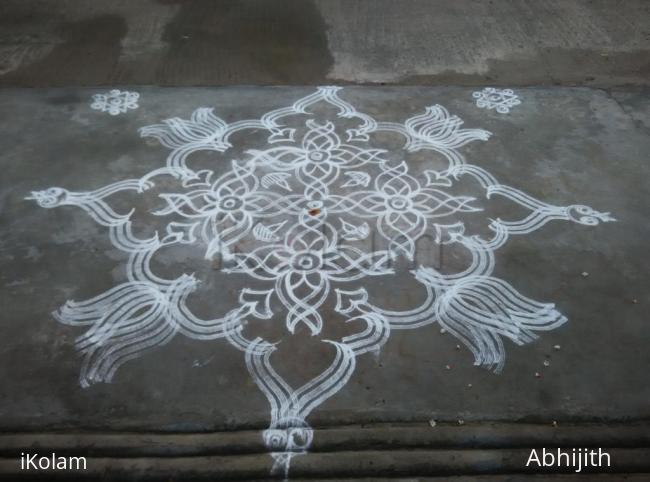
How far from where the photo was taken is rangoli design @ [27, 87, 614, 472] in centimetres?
203

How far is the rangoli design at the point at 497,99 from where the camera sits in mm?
3215

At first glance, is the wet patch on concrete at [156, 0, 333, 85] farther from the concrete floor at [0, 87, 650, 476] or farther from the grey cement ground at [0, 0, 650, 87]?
the concrete floor at [0, 87, 650, 476]

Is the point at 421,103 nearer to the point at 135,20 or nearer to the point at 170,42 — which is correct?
the point at 170,42

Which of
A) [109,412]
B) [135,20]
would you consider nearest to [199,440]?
[109,412]

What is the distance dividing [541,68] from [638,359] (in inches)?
90.5

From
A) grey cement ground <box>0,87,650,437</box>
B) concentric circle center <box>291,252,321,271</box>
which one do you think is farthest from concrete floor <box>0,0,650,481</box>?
concentric circle center <box>291,252,321,271</box>

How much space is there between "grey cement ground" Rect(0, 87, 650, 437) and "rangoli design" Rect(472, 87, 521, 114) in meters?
0.06

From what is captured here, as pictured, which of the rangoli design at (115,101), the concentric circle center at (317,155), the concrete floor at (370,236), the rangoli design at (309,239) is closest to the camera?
the concrete floor at (370,236)

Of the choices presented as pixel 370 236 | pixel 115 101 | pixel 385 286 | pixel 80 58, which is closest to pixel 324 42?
pixel 115 101

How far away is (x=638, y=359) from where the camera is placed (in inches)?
77.4

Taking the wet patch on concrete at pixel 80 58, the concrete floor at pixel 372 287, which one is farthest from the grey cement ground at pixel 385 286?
the wet patch on concrete at pixel 80 58

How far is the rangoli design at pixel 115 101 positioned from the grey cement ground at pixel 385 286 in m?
0.07

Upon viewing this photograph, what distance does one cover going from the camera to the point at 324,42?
3.95 m

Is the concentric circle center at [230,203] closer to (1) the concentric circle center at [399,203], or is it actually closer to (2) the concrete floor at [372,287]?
(2) the concrete floor at [372,287]
